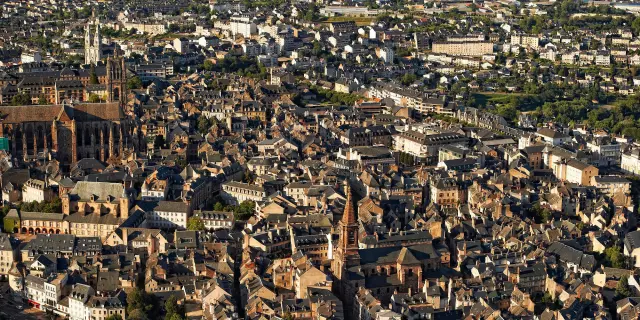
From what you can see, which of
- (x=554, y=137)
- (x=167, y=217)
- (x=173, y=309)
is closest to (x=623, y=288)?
(x=173, y=309)

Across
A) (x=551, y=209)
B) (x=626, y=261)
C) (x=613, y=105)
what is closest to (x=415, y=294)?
(x=626, y=261)

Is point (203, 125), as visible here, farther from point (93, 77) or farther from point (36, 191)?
point (36, 191)

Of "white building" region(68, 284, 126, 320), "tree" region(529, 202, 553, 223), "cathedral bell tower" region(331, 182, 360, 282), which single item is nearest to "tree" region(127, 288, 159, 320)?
"white building" region(68, 284, 126, 320)

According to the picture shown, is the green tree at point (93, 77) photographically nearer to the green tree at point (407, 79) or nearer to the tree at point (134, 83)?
the tree at point (134, 83)

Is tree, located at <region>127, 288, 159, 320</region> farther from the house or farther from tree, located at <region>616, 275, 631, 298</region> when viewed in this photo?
the house

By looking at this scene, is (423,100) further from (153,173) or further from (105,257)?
(105,257)

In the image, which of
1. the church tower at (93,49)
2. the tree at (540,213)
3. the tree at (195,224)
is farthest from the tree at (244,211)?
the church tower at (93,49)
